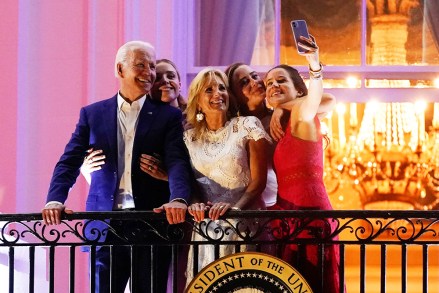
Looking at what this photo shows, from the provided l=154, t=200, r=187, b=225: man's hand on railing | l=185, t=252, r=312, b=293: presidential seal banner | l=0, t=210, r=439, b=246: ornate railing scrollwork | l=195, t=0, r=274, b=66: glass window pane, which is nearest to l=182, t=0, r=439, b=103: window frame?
l=195, t=0, r=274, b=66: glass window pane

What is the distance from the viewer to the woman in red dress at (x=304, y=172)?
5.55 m

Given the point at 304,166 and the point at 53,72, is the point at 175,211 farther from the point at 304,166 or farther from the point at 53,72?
the point at 53,72

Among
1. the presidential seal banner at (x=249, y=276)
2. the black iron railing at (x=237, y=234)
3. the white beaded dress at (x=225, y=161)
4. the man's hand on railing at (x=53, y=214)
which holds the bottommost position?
the presidential seal banner at (x=249, y=276)

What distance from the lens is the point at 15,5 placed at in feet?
23.1

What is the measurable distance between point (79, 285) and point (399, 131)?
21.5 ft

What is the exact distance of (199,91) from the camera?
5.60 meters

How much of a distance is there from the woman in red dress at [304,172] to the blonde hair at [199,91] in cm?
31

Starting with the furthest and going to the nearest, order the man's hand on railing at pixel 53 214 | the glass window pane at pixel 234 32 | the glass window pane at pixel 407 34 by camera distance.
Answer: the glass window pane at pixel 407 34 → the glass window pane at pixel 234 32 → the man's hand on railing at pixel 53 214

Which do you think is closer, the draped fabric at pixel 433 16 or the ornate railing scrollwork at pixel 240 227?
the ornate railing scrollwork at pixel 240 227

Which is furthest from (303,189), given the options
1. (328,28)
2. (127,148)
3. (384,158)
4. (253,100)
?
(384,158)

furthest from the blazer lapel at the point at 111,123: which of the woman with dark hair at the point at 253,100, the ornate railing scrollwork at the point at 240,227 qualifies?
the woman with dark hair at the point at 253,100

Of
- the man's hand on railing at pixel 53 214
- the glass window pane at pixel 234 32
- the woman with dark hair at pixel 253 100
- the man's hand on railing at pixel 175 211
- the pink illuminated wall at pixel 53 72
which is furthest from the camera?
the glass window pane at pixel 234 32

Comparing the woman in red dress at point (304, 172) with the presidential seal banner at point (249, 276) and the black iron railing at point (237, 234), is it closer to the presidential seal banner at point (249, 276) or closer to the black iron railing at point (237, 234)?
the black iron railing at point (237, 234)

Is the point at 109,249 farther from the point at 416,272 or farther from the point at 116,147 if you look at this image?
the point at 416,272
